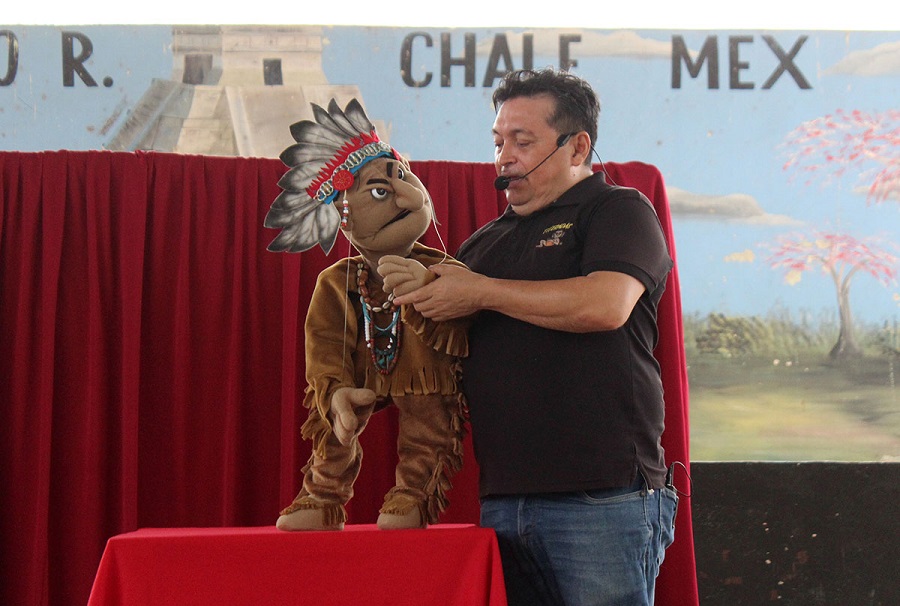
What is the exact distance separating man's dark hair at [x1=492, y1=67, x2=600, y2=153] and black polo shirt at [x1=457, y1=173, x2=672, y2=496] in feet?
0.49

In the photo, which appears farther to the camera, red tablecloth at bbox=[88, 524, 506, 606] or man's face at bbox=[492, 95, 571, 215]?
man's face at bbox=[492, 95, 571, 215]

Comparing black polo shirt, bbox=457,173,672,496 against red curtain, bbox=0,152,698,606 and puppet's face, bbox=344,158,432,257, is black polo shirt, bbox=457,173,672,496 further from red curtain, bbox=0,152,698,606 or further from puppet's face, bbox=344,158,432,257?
red curtain, bbox=0,152,698,606

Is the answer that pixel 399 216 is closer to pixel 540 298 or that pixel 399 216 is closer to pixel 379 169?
pixel 379 169

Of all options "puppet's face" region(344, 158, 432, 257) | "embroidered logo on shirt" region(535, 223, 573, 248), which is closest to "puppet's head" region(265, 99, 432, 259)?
"puppet's face" region(344, 158, 432, 257)

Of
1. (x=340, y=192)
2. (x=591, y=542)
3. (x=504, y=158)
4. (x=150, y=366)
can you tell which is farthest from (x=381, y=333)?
(x=150, y=366)

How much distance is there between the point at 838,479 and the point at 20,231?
2.28m

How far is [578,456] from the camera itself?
1519mm

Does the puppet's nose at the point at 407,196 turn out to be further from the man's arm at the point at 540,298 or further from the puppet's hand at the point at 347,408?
the puppet's hand at the point at 347,408

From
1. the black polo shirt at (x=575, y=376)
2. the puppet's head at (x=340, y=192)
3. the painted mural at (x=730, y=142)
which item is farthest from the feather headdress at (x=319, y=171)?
the painted mural at (x=730, y=142)

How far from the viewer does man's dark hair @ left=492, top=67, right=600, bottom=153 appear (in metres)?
1.74

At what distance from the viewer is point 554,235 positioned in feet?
5.41

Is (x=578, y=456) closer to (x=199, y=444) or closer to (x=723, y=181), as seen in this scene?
(x=199, y=444)

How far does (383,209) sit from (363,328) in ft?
0.70

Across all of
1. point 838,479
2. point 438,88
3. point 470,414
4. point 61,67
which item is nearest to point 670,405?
point 838,479
